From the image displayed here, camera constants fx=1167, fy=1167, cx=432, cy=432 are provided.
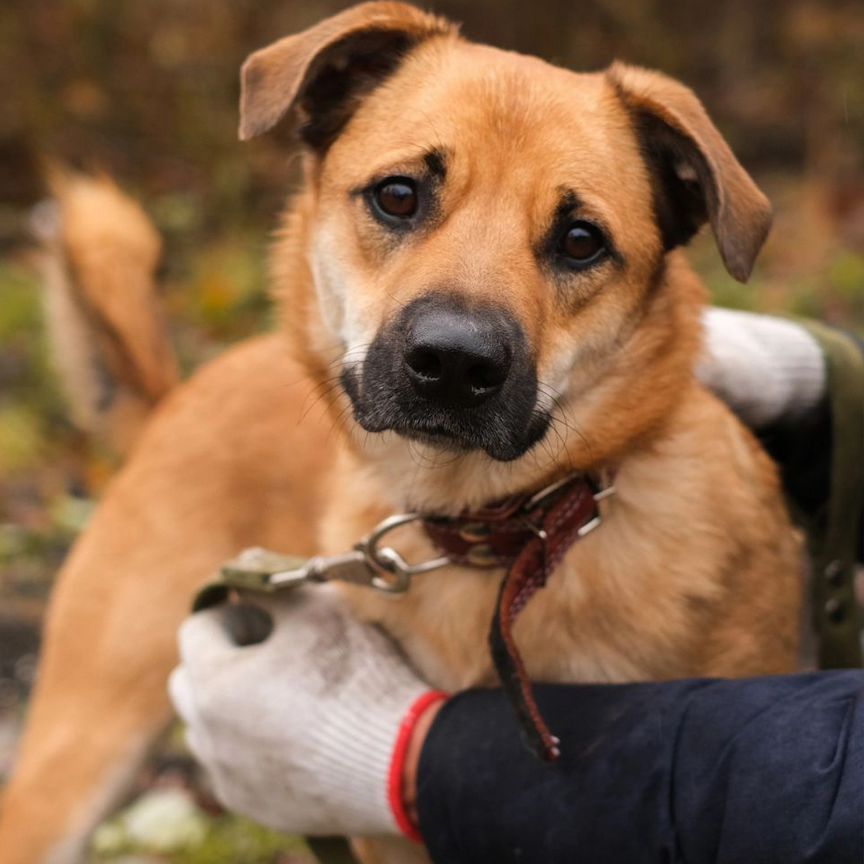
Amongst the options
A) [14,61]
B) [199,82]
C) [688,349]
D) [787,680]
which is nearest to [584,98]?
[688,349]

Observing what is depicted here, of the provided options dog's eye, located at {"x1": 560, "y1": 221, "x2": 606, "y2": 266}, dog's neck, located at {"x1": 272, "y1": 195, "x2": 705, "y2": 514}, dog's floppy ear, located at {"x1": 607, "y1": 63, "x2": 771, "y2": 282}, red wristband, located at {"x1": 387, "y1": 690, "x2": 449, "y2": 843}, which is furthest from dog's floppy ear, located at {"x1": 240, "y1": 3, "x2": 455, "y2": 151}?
red wristband, located at {"x1": 387, "y1": 690, "x2": 449, "y2": 843}

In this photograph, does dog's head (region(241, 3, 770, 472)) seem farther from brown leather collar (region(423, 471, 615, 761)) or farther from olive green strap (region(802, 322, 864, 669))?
olive green strap (region(802, 322, 864, 669))

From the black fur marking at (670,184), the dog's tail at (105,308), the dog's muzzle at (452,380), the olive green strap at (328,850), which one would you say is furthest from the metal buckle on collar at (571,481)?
the dog's tail at (105,308)

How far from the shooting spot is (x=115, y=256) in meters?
3.23

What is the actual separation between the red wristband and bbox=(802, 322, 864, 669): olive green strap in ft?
2.98

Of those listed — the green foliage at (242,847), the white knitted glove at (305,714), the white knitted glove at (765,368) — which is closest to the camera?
the white knitted glove at (305,714)

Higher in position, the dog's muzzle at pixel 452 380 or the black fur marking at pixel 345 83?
the black fur marking at pixel 345 83

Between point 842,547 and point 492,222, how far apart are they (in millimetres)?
1039

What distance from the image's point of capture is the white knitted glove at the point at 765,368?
2.72m

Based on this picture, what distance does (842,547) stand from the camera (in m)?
2.48

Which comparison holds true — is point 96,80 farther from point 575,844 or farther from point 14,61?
point 575,844

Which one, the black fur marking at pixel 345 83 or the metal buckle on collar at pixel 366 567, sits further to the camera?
the black fur marking at pixel 345 83

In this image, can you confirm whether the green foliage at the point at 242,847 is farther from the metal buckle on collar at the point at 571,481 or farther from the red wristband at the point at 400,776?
the metal buckle on collar at the point at 571,481

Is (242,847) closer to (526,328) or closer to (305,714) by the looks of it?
(305,714)
